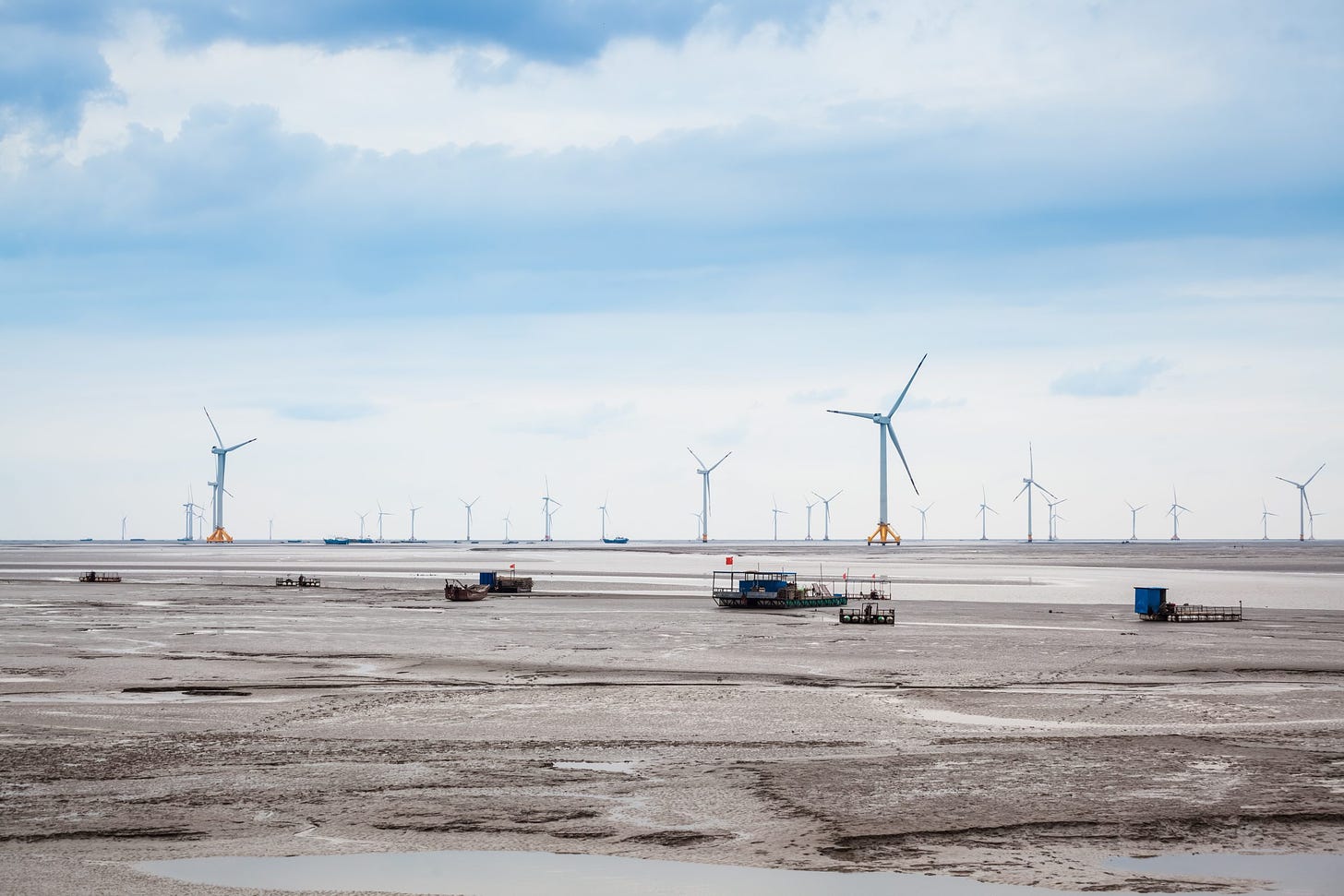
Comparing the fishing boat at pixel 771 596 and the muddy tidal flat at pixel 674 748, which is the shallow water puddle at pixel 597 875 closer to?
the muddy tidal flat at pixel 674 748

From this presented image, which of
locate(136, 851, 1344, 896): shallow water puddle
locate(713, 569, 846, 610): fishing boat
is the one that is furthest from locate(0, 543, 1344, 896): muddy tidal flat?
locate(713, 569, 846, 610): fishing boat

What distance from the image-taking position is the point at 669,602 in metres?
98.6

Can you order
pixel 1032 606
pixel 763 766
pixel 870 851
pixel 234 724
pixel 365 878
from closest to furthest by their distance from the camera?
pixel 365 878
pixel 870 851
pixel 763 766
pixel 234 724
pixel 1032 606

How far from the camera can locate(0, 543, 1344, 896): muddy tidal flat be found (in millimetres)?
21469

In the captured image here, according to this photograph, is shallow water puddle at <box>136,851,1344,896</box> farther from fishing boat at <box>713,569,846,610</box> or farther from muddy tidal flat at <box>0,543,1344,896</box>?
fishing boat at <box>713,569,846,610</box>

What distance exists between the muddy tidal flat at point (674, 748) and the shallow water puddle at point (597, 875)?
0.42 m

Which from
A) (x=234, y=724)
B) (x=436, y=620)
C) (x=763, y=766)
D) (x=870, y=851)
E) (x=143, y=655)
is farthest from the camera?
(x=436, y=620)

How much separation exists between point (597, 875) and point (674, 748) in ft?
34.9

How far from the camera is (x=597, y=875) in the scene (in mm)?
20094

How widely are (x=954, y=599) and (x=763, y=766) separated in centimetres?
7810

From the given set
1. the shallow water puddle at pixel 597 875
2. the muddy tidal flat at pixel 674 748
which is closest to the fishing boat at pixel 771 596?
the muddy tidal flat at pixel 674 748

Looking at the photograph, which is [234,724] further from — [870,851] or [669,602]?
[669,602]

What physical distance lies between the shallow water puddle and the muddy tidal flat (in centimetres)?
42

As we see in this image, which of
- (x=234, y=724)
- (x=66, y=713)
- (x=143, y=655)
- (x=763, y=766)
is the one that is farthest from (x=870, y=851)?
(x=143, y=655)
